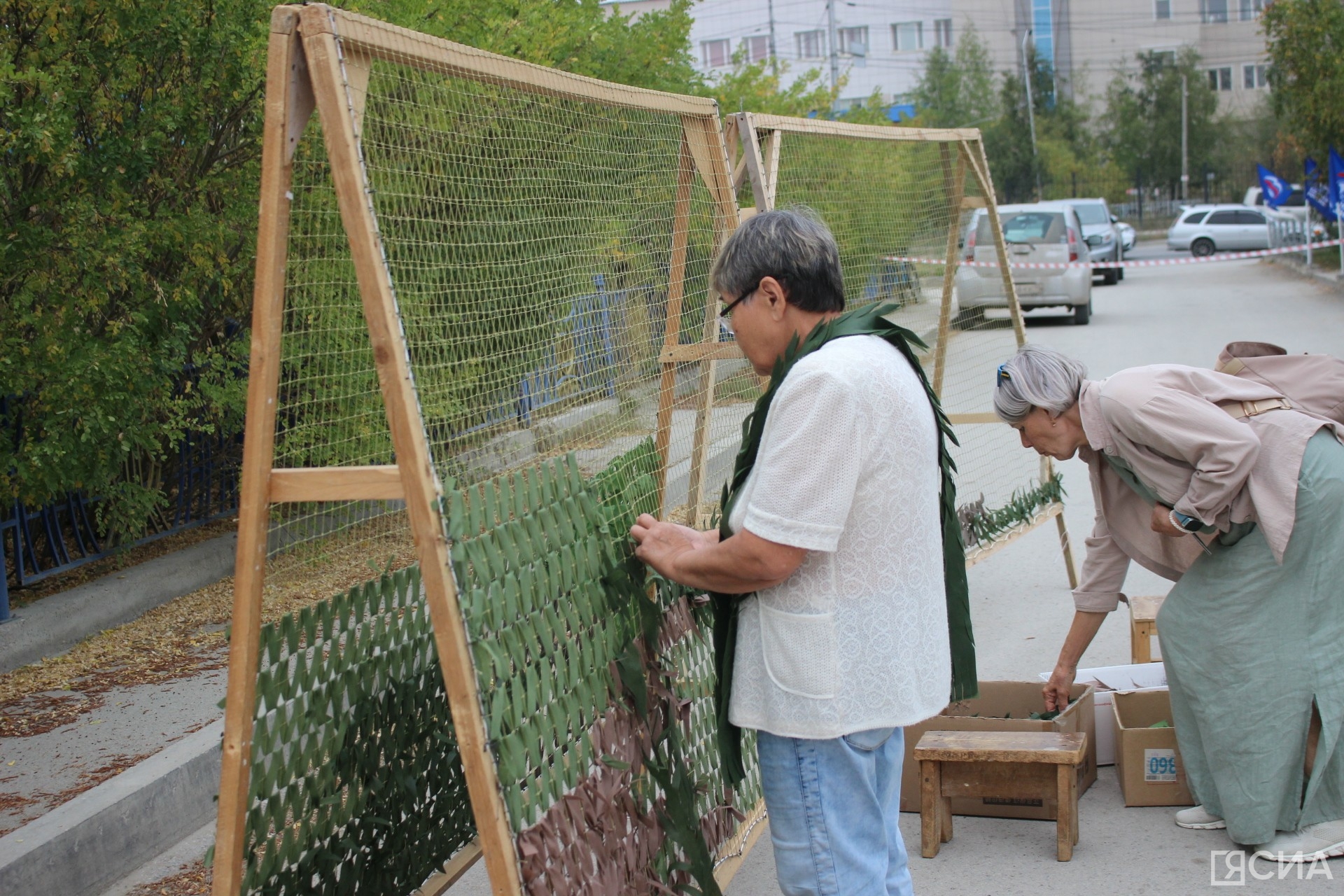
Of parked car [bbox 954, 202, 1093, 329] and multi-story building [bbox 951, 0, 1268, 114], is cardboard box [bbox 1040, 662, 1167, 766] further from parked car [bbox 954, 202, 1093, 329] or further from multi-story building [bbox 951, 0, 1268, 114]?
multi-story building [bbox 951, 0, 1268, 114]

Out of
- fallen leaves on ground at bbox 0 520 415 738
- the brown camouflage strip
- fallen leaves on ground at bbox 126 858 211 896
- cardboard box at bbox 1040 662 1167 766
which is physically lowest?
fallen leaves on ground at bbox 126 858 211 896

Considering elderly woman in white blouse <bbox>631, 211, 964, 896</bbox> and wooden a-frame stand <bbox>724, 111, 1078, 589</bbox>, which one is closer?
elderly woman in white blouse <bbox>631, 211, 964, 896</bbox>

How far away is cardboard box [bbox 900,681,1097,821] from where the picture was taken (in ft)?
12.5

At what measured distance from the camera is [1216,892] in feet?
11.1

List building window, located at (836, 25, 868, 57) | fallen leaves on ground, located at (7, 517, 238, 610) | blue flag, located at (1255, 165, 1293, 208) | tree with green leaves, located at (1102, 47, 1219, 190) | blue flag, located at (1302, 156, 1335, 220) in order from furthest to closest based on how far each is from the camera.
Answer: building window, located at (836, 25, 868, 57)
tree with green leaves, located at (1102, 47, 1219, 190)
blue flag, located at (1255, 165, 1293, 208)
blue flag, located at (1302, 156, 1335, 220)
fallen leaves on ground, located at (7, 517, 238, 610)

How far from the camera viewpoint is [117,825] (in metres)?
3.66

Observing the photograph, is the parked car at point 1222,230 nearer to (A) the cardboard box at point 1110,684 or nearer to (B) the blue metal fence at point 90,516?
(B) the blue metal fence at point 90,516

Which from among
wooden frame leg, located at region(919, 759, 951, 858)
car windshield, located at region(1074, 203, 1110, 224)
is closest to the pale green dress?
wooden frame leg, located at region(919, 759, 951, 858)

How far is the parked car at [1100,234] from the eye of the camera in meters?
27.2

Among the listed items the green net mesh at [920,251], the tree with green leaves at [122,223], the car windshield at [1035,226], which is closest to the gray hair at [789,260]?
the green net mesh at [920,251]

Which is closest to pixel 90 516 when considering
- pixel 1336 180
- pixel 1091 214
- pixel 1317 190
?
pixel 1336 180

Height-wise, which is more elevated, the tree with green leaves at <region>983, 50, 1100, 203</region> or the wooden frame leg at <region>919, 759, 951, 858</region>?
the tree with green leaves at <region>983, 50, 1100, 203</region>

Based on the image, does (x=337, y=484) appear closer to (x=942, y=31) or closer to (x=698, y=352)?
(x=698, y=352)

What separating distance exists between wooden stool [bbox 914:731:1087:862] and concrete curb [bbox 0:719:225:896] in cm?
223
